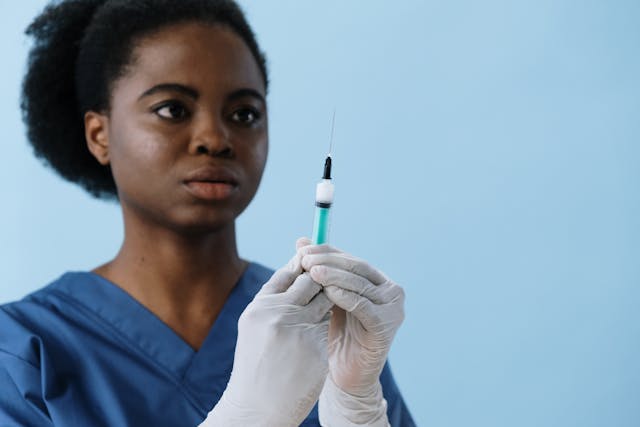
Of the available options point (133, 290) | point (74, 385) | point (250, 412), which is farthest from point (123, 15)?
point (250, 412)

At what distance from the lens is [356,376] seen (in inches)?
53.4

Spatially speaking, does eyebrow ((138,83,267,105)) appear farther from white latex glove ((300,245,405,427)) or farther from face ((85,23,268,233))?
white latex glove ((300,245,405,427))

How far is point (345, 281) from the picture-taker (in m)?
1.23

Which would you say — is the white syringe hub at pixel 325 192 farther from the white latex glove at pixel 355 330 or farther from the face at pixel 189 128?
the face at pixel 189 128

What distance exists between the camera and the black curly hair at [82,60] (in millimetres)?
1478

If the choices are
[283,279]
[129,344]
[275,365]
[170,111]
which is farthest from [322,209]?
[129,344]

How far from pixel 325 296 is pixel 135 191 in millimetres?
372

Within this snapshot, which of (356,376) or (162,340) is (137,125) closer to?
(162,340)

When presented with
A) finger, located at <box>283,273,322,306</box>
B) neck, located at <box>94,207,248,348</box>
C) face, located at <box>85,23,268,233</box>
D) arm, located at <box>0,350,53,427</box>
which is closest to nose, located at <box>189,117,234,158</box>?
face, located at <box>85,23,268,233</box>

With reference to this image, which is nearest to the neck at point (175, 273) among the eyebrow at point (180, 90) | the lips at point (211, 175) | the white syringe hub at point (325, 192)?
the lips at point (211, 175)

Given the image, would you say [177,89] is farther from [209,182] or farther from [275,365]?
[275,365]

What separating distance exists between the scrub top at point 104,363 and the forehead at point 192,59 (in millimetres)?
359

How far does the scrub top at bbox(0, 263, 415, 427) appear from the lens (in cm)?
128

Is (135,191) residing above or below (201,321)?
above
